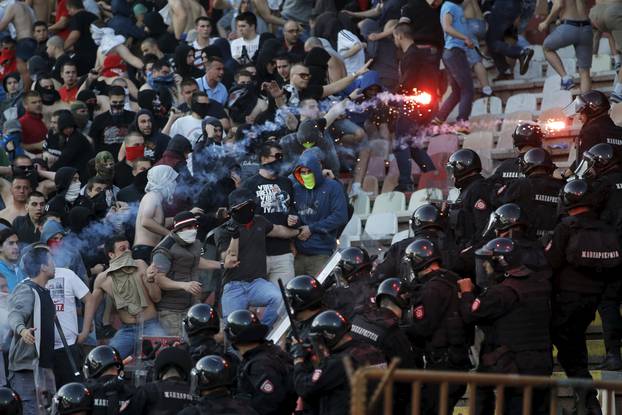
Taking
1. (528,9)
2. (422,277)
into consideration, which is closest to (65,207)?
(422,277)

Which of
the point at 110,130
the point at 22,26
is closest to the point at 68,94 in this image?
the point at 110,130

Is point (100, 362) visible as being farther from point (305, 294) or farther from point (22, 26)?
point (22, 26)

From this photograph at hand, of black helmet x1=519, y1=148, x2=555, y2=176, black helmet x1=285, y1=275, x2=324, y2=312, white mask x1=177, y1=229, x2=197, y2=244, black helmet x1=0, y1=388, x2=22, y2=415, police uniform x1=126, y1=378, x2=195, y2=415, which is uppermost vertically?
black helmet x1=519, y1=148, x2=555, y2=176

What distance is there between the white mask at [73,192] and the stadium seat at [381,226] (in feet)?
10.5

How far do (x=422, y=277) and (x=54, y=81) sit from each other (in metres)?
10.4

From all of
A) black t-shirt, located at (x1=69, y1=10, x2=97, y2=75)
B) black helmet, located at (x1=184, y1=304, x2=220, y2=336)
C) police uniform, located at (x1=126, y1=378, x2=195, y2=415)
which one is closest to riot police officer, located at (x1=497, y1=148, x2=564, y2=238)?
black helmet, located at (x1=184, y1=304, x2=220, y2=336)

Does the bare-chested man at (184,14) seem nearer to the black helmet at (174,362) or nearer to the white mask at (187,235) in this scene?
the white mask at (187,235)

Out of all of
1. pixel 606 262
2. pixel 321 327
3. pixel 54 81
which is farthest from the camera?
pixel 54 81

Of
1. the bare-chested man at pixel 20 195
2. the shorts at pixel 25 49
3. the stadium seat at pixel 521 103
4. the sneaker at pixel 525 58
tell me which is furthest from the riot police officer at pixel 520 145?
the shorts at pixel 25 49

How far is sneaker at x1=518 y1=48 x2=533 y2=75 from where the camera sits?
20.4 metres

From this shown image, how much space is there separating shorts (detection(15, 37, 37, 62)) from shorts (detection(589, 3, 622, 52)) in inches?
339

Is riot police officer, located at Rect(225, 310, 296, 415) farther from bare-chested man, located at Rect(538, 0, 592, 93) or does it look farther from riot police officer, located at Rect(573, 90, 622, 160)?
bare-chested man, located at Rect(538, 0, 592, 93)

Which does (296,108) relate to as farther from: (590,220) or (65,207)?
(590,220)

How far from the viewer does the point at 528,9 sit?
71.8ft
